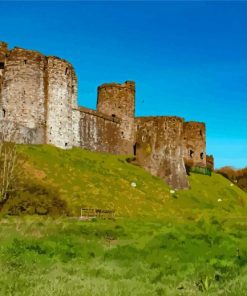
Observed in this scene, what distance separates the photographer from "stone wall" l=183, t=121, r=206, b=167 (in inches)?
2980

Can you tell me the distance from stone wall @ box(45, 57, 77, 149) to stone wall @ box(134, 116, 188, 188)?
10782 mm

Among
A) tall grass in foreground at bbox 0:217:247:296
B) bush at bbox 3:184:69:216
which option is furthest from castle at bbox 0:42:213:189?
tall grass in foreground at bbox 0:217:247:296

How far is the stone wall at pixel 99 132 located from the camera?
2303 inches

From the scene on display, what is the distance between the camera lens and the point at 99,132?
201 ft

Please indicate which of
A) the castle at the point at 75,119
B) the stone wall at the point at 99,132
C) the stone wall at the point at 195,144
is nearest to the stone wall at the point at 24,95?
the castle at the point at 75,119

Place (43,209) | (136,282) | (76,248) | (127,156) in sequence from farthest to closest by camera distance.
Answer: (127,156), (43,209), (76,248), (136,282)

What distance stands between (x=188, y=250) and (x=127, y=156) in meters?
43.0

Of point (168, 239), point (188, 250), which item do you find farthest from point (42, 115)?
point (188, 250)

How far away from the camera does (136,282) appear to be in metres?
14.8

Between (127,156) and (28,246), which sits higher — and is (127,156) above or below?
above

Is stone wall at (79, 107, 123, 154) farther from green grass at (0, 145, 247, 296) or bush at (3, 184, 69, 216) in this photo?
bush at (3, 184, 69, 216)

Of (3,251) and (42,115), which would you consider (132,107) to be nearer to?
(42,115)

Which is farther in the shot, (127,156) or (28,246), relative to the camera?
(127,156)

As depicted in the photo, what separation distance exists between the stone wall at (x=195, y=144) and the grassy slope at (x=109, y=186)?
1482 centimetres
